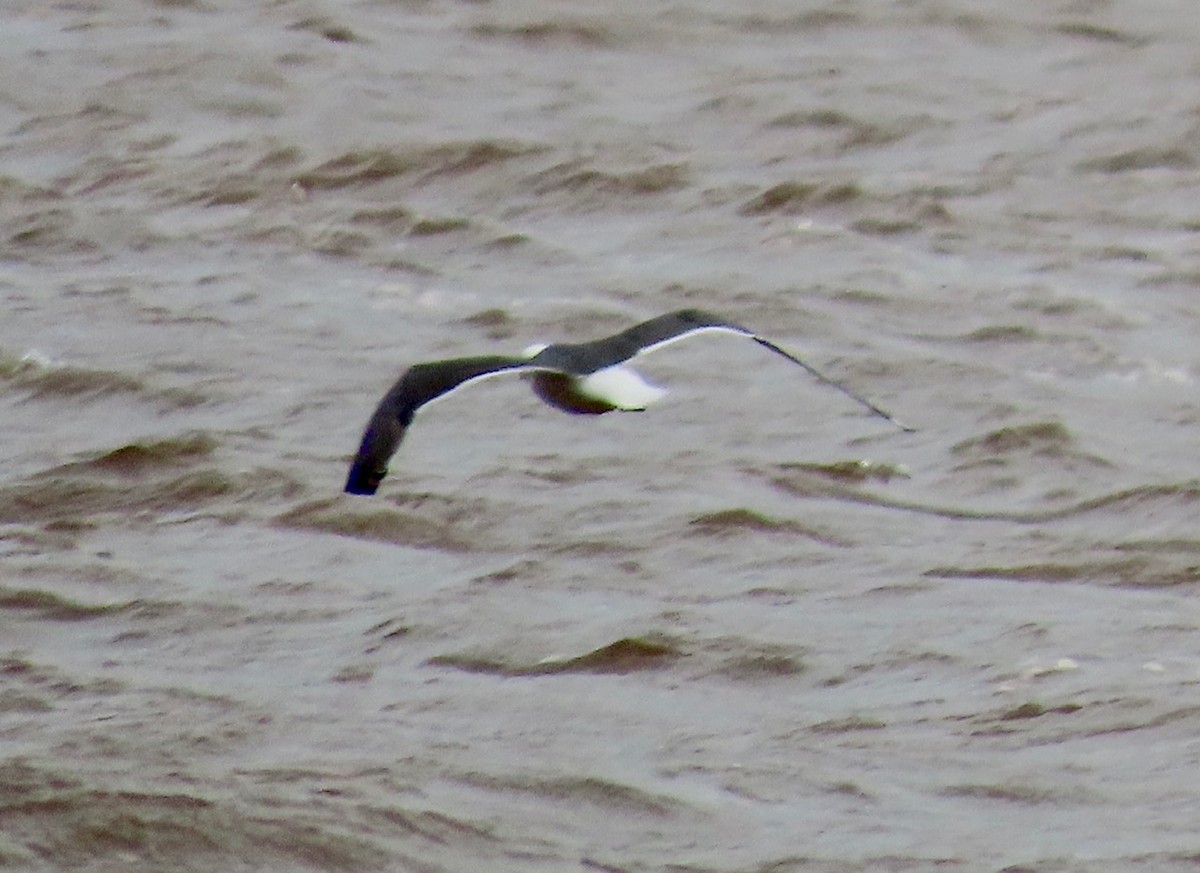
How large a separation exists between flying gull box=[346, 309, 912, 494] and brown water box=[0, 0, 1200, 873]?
36.6 inches

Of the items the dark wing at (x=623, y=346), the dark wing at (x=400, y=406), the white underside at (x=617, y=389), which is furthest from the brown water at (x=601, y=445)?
the dark wing at (x=400, y=406)

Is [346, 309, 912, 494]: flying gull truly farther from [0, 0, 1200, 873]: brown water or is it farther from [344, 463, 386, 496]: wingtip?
[0, 0, 1200, 873]: brown water

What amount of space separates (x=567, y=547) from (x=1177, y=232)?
4.23 metres

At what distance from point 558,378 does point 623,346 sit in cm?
25

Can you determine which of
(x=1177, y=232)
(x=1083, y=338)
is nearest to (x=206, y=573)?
(x=1083, y=338)

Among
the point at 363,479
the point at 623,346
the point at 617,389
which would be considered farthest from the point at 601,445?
the point at 363,479

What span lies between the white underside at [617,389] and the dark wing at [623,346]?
7cm

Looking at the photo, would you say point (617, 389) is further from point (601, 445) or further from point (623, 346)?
point (601, 445)

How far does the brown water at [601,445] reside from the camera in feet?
23.2

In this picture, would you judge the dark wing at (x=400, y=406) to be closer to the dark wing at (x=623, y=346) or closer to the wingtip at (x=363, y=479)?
the wingtip at (x=363, y=479)

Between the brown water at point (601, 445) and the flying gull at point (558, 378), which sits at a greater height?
the flying gull at point (558, 378)

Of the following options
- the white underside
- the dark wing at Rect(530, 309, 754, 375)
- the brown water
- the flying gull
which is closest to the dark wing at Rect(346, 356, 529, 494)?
the flying gull

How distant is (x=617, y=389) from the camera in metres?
7.06

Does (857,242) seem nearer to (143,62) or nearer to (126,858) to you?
(143,62)
